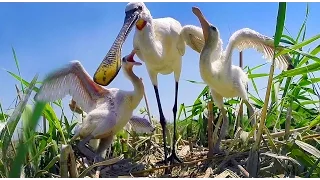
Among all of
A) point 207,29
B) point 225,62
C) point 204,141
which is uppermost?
point 207,29

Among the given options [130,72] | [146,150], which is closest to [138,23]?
[130,72]

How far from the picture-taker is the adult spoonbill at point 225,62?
358 cm

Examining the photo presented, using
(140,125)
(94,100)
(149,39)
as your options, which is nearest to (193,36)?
(149,39)

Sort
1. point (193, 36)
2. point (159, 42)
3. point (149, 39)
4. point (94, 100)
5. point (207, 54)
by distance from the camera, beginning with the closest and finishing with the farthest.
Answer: point (207, 54)
point (94, 100)
point (149, 39)
point (159, 42)
point (193, 36)

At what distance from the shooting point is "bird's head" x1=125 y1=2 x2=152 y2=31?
3.93 m

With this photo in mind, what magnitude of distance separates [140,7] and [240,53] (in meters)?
1.03

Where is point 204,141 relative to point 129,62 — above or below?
below

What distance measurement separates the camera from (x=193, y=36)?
4.25 metres

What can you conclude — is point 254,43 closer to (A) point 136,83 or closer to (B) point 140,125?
(A) point 136,83

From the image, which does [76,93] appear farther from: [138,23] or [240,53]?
[240,53]

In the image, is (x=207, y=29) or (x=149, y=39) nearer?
(x=207, y=29)

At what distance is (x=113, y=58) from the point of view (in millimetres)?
3168

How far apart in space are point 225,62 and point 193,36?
0.59 m

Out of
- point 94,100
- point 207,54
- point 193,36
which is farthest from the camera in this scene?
point 193,36
